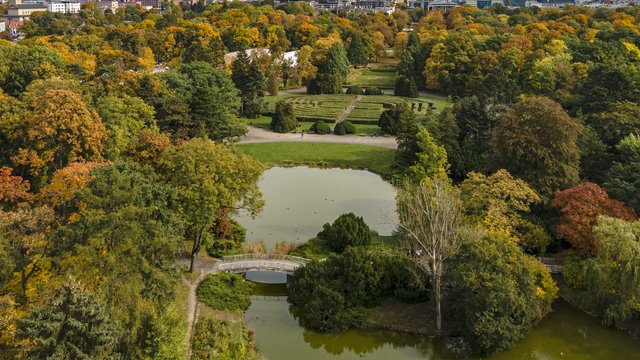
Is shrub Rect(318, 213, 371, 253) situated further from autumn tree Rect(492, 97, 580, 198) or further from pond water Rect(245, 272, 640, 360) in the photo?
autumn tree Rect(492, 97, 580, 198)

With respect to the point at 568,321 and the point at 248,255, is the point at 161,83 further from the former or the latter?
the point at 568,321

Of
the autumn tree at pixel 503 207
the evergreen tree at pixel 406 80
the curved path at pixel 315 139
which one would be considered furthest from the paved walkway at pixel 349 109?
the autumn tree at pixel 503 207

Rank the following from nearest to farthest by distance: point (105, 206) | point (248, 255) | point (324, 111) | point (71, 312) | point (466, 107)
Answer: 1. point (71, 312)
2. point (105, 206)
3. point (248, 255)
4. point (466, 107)
5. point (324, 111)

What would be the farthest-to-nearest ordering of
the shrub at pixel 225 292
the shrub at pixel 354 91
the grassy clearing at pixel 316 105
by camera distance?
1. the shrub at pixel 354 91
2. the grassy clearing at pixel 316 105
3. the shrub at pixel 225 292

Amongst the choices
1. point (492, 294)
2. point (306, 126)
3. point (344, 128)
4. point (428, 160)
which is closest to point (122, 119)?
point (428, 160)

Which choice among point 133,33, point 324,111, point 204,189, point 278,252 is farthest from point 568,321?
point 133,33

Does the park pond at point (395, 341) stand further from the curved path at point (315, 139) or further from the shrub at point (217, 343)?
the curved path at point (315, 139)

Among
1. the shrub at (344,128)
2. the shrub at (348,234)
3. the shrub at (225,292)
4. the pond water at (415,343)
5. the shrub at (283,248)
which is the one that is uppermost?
the shrub at (344,128)

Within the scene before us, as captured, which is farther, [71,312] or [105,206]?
[105,206]
